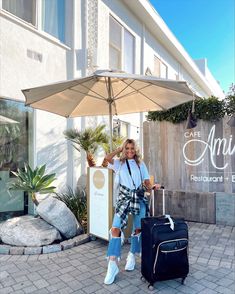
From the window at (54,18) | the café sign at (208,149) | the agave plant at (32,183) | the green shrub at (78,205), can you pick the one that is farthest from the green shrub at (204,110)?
the window at (54,18)

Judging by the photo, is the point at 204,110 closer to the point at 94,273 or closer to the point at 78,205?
the point at 78,205

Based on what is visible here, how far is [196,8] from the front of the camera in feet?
41.8

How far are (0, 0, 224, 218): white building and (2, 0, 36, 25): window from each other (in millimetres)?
19


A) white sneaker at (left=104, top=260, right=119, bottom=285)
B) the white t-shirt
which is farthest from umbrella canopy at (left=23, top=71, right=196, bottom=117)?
white sneaker at (left=104, top=260, right=119, bottom=285)

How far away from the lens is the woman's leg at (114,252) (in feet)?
11.0

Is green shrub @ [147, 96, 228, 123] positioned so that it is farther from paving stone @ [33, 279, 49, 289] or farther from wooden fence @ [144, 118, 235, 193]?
paving stone @ [33, 279, 49, 289]

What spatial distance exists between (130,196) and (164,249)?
0.82m

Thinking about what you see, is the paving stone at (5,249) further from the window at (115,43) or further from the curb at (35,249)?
the window at (115,43)

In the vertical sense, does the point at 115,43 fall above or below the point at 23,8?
above

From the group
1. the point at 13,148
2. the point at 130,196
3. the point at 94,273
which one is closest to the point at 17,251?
the point at 94,273

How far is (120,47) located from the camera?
9.29 meters

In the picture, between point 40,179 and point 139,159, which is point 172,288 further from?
point 40,179

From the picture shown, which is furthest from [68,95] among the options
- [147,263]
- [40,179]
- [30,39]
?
[147,263]

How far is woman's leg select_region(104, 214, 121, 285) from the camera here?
3361mm
